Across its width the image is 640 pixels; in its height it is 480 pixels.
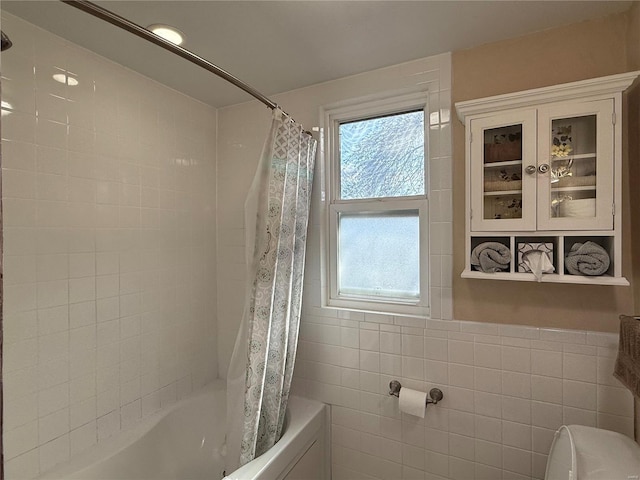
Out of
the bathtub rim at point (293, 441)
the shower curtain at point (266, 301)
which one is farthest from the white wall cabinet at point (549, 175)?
the bathtub rim at point (293, 441)

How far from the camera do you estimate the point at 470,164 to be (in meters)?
1.50

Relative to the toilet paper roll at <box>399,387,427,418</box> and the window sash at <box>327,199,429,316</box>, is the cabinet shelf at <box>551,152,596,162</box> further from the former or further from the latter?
the toilet paper roll at <box>399,387,427,418</box>

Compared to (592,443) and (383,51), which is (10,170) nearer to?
(383,51)

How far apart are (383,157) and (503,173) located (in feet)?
2.09

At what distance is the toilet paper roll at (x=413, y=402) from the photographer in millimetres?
1655

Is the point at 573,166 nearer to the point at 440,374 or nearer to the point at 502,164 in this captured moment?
the point at 502,164

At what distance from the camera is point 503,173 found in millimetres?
1484

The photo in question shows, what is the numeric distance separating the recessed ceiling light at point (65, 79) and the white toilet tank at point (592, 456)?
2.37m

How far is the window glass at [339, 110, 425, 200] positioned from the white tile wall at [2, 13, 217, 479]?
92cm

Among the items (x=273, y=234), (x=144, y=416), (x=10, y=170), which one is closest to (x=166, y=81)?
(x=10, y=170)

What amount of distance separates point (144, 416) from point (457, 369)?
1599 millimetres

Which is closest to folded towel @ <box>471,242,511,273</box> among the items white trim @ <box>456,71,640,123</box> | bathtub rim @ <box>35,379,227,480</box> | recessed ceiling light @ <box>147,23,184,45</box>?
white trim @ <box>456,71,640,123</box>

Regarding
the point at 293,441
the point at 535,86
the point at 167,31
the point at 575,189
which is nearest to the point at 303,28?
the point at 167,31

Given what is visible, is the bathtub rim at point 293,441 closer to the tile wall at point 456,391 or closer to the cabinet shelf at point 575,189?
the tile wall at point 456,391
